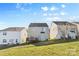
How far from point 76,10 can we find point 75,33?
0.22 metres

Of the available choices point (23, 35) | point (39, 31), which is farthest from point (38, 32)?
point (23, 35)

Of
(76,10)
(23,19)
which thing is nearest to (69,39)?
(76,10)

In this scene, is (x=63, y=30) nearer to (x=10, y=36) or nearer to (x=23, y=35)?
(x=23, y=35)

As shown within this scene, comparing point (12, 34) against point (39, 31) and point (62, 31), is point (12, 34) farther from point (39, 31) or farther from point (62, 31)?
point (62, 31)

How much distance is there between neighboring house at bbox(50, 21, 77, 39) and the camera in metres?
2.98

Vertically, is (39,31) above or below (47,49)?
above

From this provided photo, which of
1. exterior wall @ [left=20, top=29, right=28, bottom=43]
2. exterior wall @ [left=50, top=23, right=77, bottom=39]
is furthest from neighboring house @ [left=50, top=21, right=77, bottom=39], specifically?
exterior wall @ [left=20, top=29, right=28, bottom=43]

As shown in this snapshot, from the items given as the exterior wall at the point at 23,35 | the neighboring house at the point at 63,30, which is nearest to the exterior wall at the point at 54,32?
the neighboring house at the point at 63,30

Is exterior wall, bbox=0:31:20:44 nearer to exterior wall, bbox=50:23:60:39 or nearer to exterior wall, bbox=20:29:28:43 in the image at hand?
exterior wall, bbox=20:29:28:43

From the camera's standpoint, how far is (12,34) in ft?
9.74

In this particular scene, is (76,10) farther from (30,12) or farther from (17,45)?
(17,45)

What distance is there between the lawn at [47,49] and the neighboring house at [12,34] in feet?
0.26

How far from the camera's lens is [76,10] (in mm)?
2969

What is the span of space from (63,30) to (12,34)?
1.59ft
